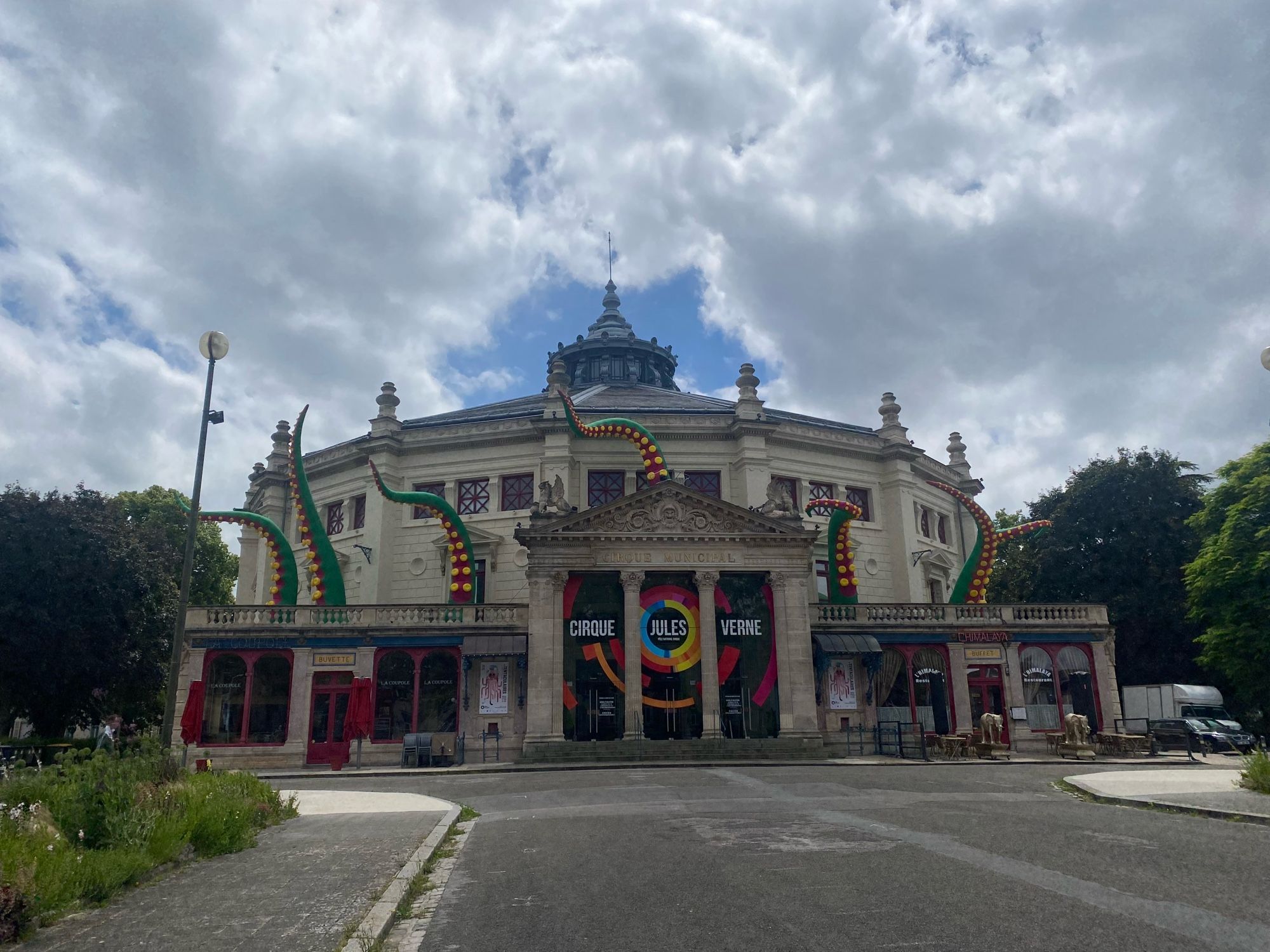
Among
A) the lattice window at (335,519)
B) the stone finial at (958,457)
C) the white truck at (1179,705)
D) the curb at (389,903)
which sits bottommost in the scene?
the curb at (389,903)

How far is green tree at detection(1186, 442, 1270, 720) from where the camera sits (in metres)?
36.2

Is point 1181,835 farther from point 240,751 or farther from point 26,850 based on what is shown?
point 240,751

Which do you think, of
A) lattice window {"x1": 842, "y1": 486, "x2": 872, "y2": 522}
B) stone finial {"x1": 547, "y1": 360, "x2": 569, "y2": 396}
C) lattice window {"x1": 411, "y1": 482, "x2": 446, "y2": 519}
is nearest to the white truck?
lattice window {"x1": 842, "y1": 486, "x2": 872, "y2": 522}

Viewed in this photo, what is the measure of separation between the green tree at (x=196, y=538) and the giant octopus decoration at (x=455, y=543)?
23072mm

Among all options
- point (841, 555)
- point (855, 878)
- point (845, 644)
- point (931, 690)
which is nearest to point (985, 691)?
point (931, 690)

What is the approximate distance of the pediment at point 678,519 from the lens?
3591 cm

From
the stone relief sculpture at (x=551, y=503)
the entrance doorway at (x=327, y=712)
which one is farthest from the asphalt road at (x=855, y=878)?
the stone relief sculpture at (x=551, y=503)

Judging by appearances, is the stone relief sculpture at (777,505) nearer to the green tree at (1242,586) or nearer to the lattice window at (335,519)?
the green tree at (1242,586)

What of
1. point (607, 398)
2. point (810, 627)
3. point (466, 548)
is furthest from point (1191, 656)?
point (466, 548)

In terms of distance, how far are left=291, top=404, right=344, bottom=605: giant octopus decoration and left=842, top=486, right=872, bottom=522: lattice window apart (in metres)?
24.8

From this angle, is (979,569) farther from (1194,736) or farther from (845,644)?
(1194,736)

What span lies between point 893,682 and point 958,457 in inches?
833

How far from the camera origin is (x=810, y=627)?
1438 inches

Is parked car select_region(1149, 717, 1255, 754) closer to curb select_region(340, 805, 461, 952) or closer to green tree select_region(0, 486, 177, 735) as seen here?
curb select_region(340, 805, 461, 952)
